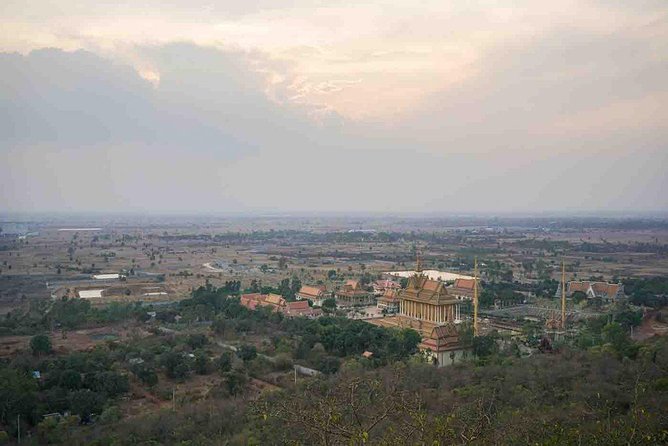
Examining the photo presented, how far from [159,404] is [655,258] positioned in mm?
63921

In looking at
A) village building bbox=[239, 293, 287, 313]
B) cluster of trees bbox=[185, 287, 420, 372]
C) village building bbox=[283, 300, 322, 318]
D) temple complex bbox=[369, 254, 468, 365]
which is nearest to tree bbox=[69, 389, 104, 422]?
cluster of trees bbox=[185, 287, 420, 372]

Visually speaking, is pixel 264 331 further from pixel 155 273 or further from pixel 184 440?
pixel 155 273

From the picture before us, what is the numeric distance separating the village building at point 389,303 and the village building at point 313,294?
4074 mm

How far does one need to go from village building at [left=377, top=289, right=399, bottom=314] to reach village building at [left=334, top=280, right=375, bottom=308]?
1796 mm

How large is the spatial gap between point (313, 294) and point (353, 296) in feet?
9.06

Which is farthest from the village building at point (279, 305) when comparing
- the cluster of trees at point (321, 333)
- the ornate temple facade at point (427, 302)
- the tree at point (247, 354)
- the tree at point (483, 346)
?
the tree at point (483, 346)

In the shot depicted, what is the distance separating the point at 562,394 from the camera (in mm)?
16781

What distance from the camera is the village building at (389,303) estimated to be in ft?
128

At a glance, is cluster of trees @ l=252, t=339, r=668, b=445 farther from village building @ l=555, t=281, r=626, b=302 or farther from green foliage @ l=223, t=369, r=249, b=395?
village building @ l=555, t=281, r=626, b=302

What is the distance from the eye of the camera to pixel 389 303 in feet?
131

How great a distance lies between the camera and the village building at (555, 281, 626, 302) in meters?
42.8

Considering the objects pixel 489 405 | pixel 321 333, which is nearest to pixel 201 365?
pixel 321 333

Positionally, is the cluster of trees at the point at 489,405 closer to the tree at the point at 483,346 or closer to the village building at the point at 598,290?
the tree at the point at 483,346

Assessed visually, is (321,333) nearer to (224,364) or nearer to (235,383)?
(224,364)
